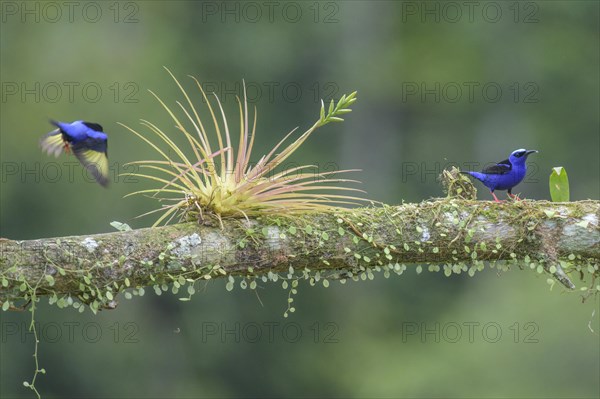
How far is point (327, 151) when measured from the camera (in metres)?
21.8

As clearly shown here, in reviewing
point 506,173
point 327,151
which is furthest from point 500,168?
point 327,151

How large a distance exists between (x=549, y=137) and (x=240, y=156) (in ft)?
59.4

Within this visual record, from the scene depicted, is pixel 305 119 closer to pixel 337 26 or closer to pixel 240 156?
pixel 337 26

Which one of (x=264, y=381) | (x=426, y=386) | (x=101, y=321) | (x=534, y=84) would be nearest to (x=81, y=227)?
(x=101, y=321)

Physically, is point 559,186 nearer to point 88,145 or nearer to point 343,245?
point 343,245

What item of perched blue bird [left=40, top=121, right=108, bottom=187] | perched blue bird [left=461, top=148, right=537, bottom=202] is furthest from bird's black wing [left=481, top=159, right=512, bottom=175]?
perched blue bird [left=40, top=121, right=108, bottom=187]

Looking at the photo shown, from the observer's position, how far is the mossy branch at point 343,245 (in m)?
4.87

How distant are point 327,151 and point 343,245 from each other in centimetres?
1661

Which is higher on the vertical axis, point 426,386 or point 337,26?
point 337,26

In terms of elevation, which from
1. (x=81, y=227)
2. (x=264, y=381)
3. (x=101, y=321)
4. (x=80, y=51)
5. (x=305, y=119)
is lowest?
(x=264, y=381)

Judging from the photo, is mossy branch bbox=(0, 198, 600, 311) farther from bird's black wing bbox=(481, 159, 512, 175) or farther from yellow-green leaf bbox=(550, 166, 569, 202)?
bird's black wing bbox=(481, 159, 512, 175)

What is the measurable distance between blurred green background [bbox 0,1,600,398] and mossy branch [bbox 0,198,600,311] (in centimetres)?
1172

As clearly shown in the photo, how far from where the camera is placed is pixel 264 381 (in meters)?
20.6

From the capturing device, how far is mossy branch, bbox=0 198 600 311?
4871mm
